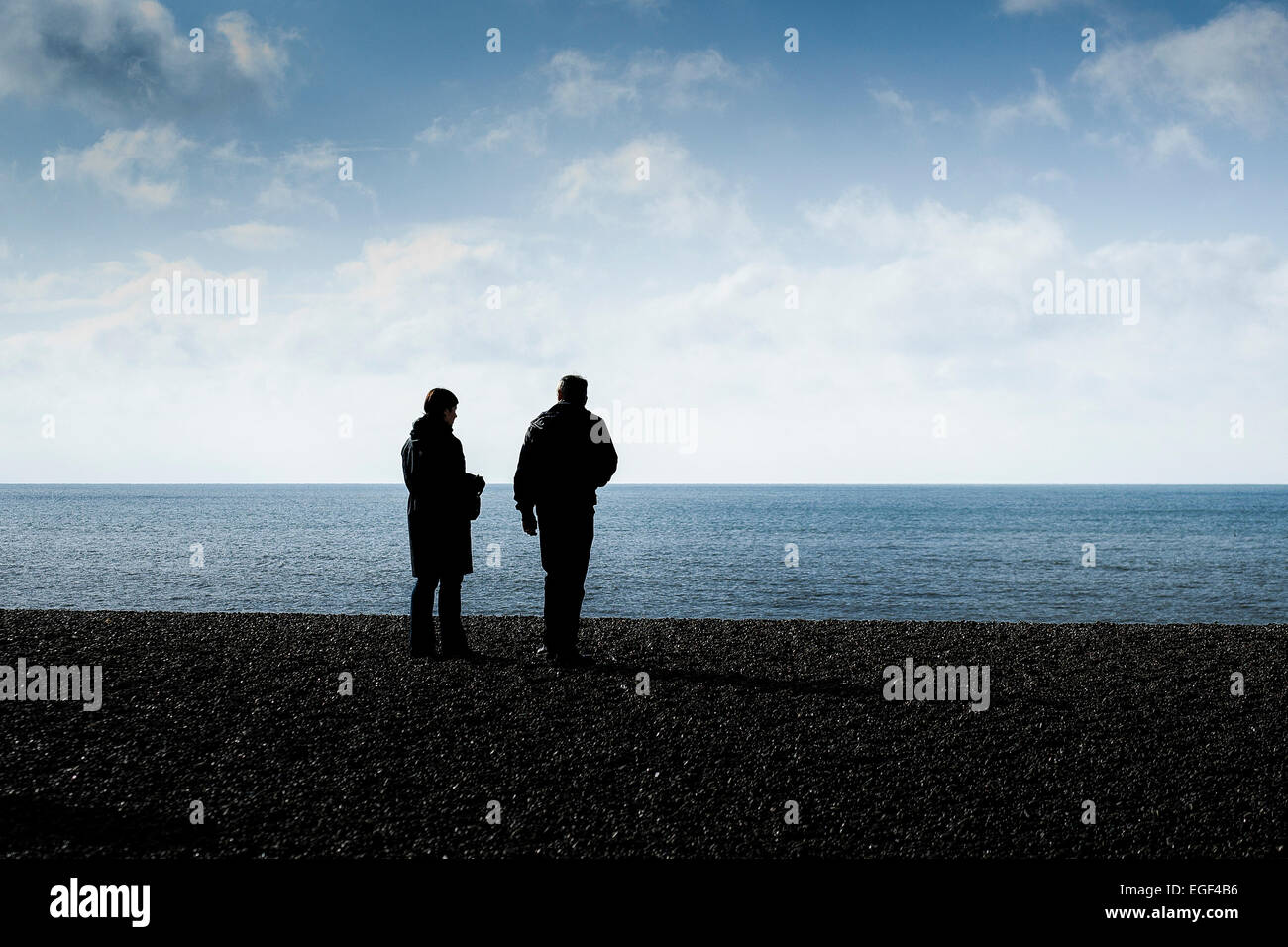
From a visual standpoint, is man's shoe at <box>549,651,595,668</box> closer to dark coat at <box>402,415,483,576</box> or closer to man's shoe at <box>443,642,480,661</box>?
man's shoe at <box>443,642,480,661</box>

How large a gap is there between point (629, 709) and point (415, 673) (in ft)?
7.10

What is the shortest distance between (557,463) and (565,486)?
0.75 feet

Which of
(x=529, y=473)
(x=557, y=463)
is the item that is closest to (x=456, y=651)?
(x=529, y=473)

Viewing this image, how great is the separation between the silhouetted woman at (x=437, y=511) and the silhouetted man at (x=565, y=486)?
2.30 ft

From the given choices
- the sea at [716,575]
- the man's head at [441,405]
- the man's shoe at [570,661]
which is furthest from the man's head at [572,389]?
the sea at [716,575]

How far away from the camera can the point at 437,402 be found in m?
7.35

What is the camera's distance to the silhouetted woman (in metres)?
7.35

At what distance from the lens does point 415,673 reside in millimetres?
6785

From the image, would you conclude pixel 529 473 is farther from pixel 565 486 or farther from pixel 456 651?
pixel 456 651

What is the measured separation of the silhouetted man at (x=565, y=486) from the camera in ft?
23.4

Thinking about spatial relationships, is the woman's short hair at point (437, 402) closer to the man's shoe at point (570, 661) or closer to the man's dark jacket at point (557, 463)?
the man's dark jacket at point (557, 463)

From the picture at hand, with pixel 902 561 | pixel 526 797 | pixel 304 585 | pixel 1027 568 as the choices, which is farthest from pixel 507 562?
pixel 526 797

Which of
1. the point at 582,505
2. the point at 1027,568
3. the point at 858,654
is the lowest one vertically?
the point at 1027,568
